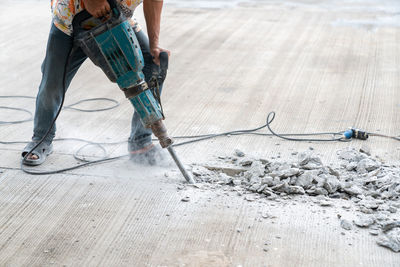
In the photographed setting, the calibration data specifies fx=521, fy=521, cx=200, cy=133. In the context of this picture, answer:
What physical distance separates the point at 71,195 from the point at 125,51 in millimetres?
785

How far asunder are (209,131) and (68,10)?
4.29 feet

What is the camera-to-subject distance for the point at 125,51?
246cm

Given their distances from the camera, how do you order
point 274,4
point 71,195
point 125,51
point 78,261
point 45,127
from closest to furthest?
point 78,261 → point 125,51 → point 71,195 → point 45,127 → point 274,4

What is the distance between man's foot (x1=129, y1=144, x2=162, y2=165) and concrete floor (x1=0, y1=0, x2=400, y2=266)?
0.08 m

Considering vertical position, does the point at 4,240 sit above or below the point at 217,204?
above

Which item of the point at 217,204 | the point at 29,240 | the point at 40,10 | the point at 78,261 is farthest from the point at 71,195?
the point at 40,10

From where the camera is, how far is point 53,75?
110 inches

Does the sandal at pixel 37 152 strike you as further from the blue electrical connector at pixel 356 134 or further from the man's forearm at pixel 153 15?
the blue electrical connector at pixel 356 134

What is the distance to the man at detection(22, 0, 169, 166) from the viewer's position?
8.26ft

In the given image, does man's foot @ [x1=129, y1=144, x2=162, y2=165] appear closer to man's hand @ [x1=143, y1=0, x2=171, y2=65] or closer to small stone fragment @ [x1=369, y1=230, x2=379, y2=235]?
man's hand @ [x1=143, y1=0, x2=171, y2=65]

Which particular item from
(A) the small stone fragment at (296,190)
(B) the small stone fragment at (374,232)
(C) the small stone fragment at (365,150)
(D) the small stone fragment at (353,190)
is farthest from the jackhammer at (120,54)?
(C) the small stone fragment at (365,150)

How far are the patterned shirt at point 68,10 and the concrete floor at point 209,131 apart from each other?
81 cm

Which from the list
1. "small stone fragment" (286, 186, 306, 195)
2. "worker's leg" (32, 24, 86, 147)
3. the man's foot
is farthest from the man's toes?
"small stone fragment" (286, 186, 306, 195)

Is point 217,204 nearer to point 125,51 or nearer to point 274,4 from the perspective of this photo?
point 125,51
